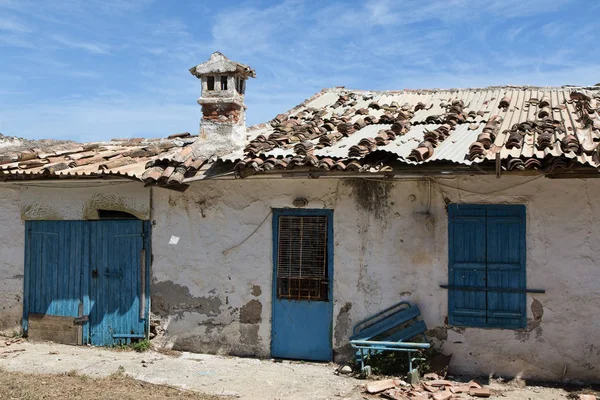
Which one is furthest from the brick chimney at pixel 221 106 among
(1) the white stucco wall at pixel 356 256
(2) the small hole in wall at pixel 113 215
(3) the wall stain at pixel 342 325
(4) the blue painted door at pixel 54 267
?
(3) the wall stain at pixel 342 325

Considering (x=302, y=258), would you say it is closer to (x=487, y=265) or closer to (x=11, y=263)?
(x=487, y=265)

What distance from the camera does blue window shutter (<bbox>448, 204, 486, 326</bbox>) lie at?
7457mm

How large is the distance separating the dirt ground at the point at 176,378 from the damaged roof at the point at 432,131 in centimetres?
257

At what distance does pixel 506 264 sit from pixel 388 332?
1.71 m

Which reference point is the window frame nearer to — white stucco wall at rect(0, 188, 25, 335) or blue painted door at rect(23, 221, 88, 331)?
blue painted door at rect(23, 221, 88, 331)

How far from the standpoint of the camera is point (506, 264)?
24.2 feet

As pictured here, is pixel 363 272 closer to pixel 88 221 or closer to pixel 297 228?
pixel 297 228

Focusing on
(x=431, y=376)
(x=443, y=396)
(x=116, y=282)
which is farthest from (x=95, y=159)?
(x=443, y=396)

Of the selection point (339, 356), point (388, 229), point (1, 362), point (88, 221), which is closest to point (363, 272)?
point (388, 229)

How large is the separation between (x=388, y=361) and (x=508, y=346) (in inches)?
58.3

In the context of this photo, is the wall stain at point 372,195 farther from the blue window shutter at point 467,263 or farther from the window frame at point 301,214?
the blue window shutter at point 467,263

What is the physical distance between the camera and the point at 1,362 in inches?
314

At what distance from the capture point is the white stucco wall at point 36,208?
8.80 meters

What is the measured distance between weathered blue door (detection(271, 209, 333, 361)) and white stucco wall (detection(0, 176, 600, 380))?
13 cm
